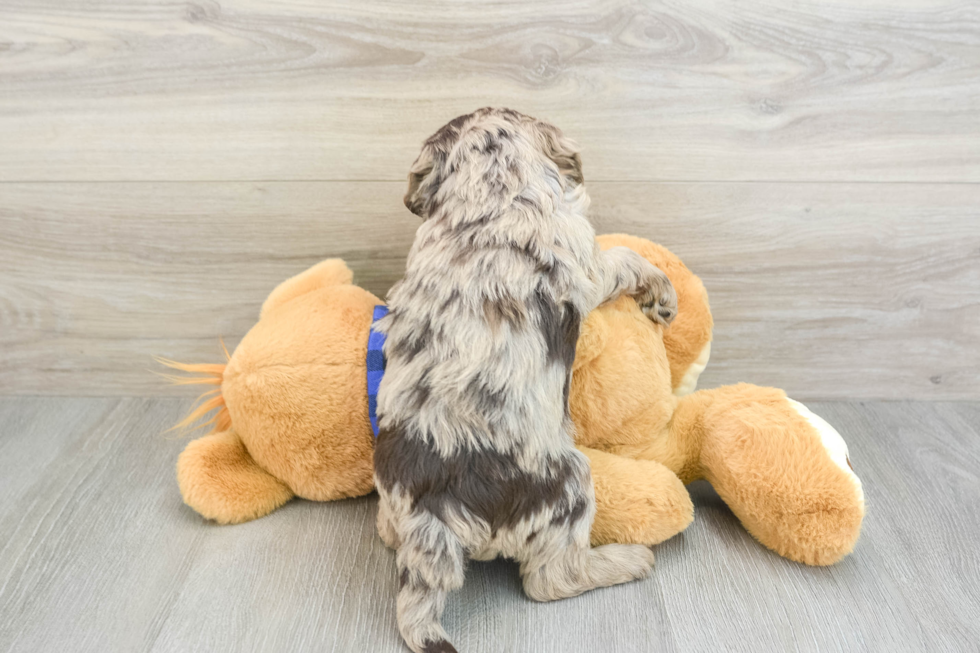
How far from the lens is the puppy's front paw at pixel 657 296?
1114mm

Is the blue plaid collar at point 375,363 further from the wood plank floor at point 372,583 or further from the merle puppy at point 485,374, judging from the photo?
the wood plank floor at point 372,583

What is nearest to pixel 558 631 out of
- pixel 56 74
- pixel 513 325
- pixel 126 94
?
pixel 513 325

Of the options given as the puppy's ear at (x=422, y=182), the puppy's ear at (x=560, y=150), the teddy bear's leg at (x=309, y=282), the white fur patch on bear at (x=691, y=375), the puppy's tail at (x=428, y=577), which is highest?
the puppy's ear at (x=560, y=150)

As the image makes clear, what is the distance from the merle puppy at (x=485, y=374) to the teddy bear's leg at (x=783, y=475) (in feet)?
0.88

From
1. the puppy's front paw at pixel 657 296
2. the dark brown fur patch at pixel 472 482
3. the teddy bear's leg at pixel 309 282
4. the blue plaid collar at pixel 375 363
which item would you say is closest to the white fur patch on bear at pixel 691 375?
the puppy's front paw at pixel 657 296

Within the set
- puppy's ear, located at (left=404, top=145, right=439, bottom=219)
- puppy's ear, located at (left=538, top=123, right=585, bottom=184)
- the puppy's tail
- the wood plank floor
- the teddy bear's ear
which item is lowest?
the wood plank floor

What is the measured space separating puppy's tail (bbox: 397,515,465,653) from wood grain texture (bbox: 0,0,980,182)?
0.68 meters

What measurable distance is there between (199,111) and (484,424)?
818 millimetres

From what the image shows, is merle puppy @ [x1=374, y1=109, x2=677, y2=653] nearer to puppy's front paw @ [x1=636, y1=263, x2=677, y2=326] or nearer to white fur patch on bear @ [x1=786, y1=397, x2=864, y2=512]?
puppy's front paw @ [x1=636, y1=263, x2=677, y2=326]

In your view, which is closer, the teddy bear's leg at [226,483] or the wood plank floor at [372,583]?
the wood plank floor at [372,583]

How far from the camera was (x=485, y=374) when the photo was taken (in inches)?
36.3

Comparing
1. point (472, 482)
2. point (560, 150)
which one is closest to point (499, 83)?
point (560, 150)

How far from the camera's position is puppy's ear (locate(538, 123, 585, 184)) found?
1020mm

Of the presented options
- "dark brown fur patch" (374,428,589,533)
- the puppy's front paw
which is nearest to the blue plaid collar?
"dark brown fur patch" (374,428,589,533)
